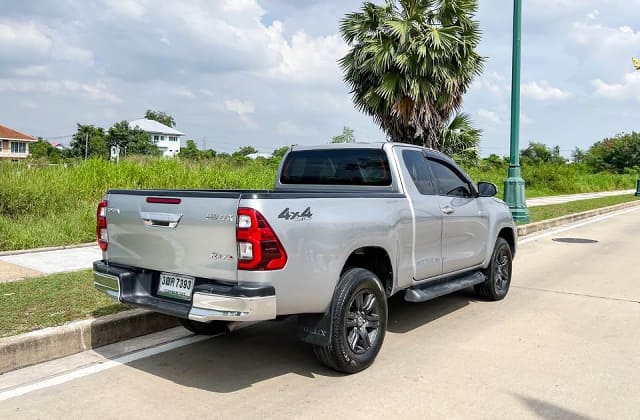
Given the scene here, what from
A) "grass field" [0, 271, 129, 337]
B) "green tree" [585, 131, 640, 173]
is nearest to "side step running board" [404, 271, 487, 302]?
"grass field" [0, 271, 129, 337]

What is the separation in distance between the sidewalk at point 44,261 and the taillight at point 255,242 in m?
4.42

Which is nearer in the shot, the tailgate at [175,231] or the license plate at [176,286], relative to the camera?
the tailgate at [175,231]

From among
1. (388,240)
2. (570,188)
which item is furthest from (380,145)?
(570,188)

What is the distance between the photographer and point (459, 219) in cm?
579

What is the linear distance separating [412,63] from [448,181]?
10.4 metres

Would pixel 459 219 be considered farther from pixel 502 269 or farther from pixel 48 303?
pixel 48 303

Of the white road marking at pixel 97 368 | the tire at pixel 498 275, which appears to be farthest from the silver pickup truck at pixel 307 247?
the tire at pixel 498 275

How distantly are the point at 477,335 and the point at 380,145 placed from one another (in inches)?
80.3

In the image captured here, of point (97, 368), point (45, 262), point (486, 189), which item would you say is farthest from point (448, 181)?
point (45, 262)

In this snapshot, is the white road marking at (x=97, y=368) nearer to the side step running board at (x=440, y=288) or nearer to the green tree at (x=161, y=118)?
the side step running board at (x=440, y=288)

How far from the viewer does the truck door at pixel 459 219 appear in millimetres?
5590

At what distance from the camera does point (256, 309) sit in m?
3.61

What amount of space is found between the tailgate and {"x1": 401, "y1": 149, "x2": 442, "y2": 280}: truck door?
1.93 meters

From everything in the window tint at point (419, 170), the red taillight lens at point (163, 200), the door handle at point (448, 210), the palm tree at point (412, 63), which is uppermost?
the palm tree at point (412, 63)
